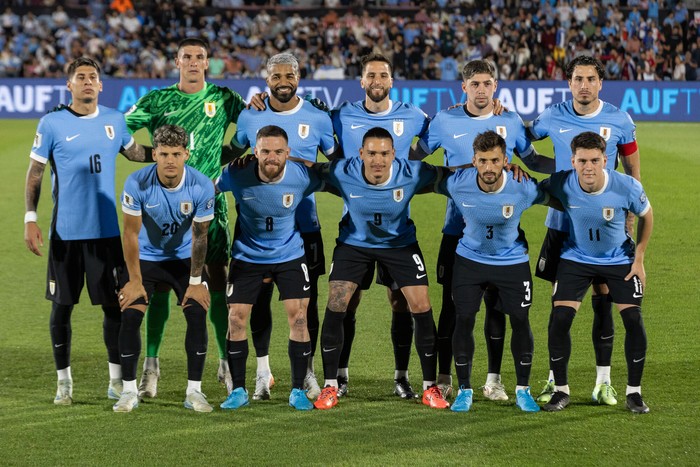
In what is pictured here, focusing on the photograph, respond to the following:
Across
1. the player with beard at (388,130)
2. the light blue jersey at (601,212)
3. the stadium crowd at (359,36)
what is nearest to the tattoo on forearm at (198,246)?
the player with beard at (388,130)

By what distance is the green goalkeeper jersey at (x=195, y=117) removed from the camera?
24.8 feet

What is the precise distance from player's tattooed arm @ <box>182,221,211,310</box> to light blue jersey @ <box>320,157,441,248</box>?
0.92 m

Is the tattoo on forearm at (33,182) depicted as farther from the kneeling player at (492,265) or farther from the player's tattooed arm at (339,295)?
the kneeling player at (492,265)

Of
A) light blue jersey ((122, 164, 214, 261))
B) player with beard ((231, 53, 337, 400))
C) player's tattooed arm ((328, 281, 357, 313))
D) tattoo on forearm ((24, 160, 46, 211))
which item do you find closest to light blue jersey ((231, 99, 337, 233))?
player with beard ((231, 53, 337, 400))

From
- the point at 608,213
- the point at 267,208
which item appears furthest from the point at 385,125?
the point at 608,213

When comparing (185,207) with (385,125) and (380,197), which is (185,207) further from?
(385,125)

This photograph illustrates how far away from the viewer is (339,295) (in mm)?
6980

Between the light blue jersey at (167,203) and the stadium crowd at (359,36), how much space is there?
19.2m

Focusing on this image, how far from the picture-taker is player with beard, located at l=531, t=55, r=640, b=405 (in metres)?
7.10

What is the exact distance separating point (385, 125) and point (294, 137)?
25.4 inches

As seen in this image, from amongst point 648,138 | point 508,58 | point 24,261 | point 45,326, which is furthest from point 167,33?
point 45,326

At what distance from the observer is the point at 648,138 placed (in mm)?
21859

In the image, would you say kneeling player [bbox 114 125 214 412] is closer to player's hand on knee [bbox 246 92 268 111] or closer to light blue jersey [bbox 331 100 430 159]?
player's hand on knee [bbox 246 92 268 111]

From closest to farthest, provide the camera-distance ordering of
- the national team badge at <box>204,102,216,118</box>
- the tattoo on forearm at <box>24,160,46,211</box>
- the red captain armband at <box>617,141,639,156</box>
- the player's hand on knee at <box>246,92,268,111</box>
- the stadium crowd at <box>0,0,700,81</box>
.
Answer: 1. the tattoo on forearm at <box>24,160,46,211</box>
2. the red captain armband at <box>617,141,639,156</box>
3. the player's hand on knee at <box>246,92,268,111</box>
4. the national team badge at <box>204,102,216,118</box>
5. the stadium crowd at <box>0,0,700,81</box>
